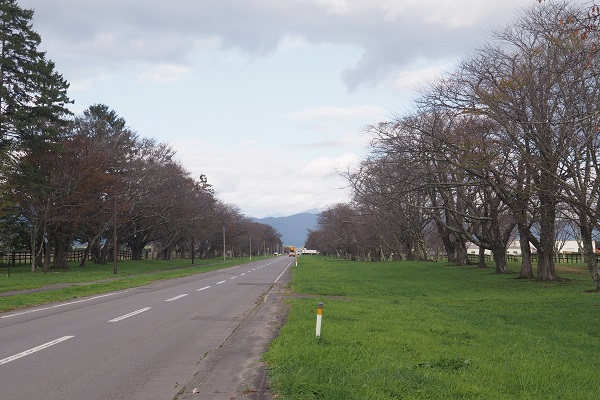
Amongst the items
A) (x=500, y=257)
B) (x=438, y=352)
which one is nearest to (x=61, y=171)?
(x=500, y=257)

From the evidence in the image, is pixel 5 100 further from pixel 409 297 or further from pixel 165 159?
pixel 409 297

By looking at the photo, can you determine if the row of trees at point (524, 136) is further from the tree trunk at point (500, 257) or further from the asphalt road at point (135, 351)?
the asphalt road at point (135, 351)

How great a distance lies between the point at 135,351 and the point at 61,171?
36706 mm

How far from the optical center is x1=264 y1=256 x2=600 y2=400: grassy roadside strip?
6102 mm

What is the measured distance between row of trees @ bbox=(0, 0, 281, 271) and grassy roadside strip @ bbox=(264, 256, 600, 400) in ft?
93.2

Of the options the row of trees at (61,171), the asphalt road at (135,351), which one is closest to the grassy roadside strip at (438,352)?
the asphalt road at (135,351)

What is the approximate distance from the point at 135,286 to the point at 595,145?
74.1 ft

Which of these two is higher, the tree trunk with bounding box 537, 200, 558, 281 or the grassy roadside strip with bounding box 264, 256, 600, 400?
the tree trunk with bounding box 537, 200, 558, 281

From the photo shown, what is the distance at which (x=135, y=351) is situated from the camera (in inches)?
360

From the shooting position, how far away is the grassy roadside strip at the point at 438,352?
6102 mm

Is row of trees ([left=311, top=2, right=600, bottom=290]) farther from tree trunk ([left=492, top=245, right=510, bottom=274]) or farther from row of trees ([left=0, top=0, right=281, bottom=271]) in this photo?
row of trees ([left=0, top=0, right=281, bottom=271])

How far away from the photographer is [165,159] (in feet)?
187

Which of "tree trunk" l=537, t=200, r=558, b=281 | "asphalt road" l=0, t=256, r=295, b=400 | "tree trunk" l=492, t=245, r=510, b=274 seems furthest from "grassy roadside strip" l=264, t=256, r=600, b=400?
"tree trunk" l=492, t=245, r=510, b=274

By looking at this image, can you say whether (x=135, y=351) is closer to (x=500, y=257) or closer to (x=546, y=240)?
(x=546, y=240)
